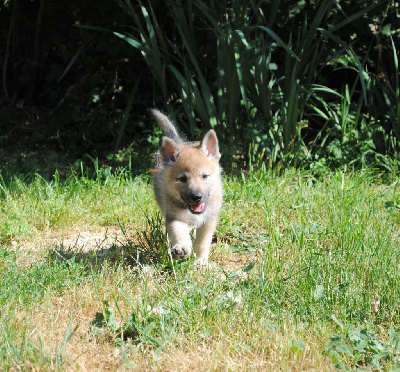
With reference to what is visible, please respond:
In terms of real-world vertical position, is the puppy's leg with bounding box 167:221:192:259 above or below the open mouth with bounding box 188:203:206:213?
below

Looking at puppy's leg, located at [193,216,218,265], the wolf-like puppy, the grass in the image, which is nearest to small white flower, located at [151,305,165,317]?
the grass

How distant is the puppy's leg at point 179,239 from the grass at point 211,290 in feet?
0.30

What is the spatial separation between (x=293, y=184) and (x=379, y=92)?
1807 mm

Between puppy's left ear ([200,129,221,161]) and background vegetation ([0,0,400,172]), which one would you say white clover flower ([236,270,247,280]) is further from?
background vegetation ([0,0,400,172])

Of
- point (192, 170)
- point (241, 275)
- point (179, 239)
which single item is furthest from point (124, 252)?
point (241, 275)

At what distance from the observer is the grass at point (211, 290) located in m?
2.73

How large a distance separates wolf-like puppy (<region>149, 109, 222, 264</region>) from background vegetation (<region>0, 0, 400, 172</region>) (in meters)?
1.46

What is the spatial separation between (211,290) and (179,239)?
59 cm

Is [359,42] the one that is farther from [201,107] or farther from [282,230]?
[282,230]

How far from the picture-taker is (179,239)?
3799mm

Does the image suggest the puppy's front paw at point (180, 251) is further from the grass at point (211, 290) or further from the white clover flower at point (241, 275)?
the white clover flower at point (241, 275)

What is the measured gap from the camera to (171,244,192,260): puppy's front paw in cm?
364

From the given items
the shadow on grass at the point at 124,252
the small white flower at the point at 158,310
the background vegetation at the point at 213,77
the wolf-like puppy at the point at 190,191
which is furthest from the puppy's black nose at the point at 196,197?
the background vegetation at the point at 213,77

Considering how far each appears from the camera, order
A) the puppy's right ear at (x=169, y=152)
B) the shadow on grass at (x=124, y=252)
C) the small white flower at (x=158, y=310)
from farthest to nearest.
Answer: the puppy's right ear at (x=169, y=152), the shadow on grass at (x=124, y=252), the small white flower at (x=158, y=310)
